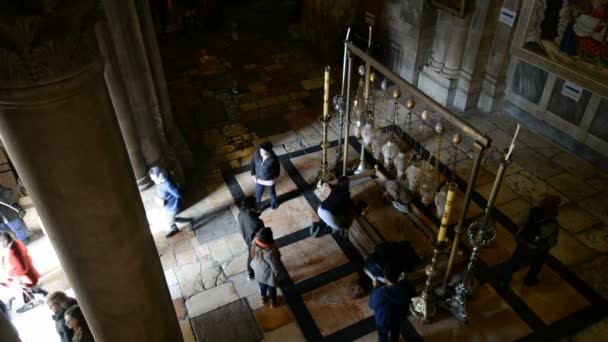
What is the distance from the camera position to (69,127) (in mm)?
2373

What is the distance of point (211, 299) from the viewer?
5715 mm

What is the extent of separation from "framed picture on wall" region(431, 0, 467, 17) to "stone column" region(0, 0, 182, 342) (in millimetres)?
7088

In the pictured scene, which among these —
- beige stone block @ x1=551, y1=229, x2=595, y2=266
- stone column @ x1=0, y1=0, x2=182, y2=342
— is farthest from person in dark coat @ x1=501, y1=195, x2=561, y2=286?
stone column @ x1=0, y1=0, x2=182, y2=342

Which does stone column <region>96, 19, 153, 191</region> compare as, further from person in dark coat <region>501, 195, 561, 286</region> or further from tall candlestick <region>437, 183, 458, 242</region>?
person in dark coat <region>501, 195, 561, 286</region>

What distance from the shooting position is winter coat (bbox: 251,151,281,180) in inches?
253

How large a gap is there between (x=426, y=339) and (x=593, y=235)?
300 cm

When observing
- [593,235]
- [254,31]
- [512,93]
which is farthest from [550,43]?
[254,31]

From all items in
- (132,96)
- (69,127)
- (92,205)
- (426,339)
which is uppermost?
(69,127)

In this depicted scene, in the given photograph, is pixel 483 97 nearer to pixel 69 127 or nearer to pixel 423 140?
pixel 423 140

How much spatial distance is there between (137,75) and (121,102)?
1.37 feet

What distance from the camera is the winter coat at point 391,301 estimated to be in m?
4.39

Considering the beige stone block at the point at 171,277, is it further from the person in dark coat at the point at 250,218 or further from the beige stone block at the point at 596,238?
the beige stone block at the point at 596,238

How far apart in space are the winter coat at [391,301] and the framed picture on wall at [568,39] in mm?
4966

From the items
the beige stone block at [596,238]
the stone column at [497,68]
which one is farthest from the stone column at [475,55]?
the beige stone block at [596,238]
